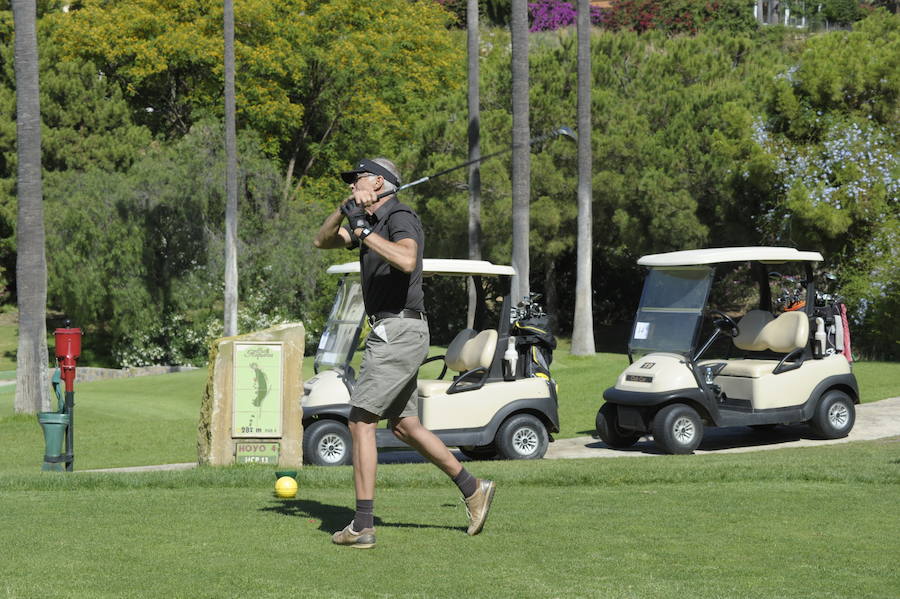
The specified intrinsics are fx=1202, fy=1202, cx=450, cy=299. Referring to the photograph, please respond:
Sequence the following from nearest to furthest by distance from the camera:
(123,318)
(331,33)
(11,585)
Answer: (11,585) < (123,318) < (331,33)

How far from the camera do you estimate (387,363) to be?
19.0ft

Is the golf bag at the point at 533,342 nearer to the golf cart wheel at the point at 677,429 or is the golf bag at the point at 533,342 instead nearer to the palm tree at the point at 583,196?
the golf cart wheel at the point at 677,429

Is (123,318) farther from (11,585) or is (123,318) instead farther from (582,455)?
(11,585)

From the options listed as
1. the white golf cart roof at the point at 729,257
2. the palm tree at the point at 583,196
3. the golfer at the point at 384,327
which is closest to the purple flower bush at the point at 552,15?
the palm tree at the point at 583,196

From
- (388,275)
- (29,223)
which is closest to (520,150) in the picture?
(29,223)

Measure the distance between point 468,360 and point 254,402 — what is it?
87.2 inches

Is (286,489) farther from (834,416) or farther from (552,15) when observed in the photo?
(552,15)

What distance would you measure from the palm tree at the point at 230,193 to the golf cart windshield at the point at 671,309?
18.7m

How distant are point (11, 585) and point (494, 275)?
7.49m

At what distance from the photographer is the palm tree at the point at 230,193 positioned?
98.2 ft

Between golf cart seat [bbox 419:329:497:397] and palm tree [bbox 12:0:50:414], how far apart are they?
360 inches

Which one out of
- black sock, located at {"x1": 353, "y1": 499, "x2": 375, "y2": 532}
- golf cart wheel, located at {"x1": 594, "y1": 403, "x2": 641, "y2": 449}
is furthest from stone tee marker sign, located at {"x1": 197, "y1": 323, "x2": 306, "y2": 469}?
black sock, located at {"x1": 353, "y1": 499, "x2": 375, "y2": 532}

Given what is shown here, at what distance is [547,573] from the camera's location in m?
4.92

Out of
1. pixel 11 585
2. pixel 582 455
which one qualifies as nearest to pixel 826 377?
pixel 582 455
